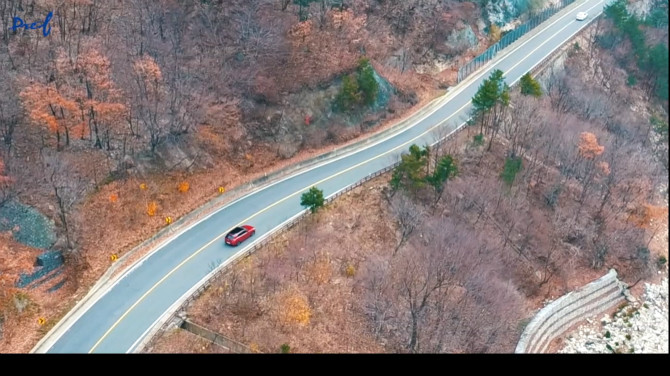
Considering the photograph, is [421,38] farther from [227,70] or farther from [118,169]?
[118,169]

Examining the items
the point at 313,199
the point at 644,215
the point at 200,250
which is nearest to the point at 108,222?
the point at 200,250

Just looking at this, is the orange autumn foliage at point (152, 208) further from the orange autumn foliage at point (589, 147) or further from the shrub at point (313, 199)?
the orange autumn foliage at point (589, 147)

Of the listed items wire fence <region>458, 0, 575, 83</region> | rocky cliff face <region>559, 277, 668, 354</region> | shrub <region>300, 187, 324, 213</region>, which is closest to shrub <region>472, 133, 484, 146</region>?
wire fence <region>458, 0, 575, 83</region>

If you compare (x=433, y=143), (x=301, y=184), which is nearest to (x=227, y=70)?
(x=301, y=184)

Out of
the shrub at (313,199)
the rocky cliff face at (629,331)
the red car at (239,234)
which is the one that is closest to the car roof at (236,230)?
the red car at (239,234)

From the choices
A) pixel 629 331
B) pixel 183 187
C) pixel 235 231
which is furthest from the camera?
pixel 629 331

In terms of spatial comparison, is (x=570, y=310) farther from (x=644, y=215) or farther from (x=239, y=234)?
(x=239, y=234)
